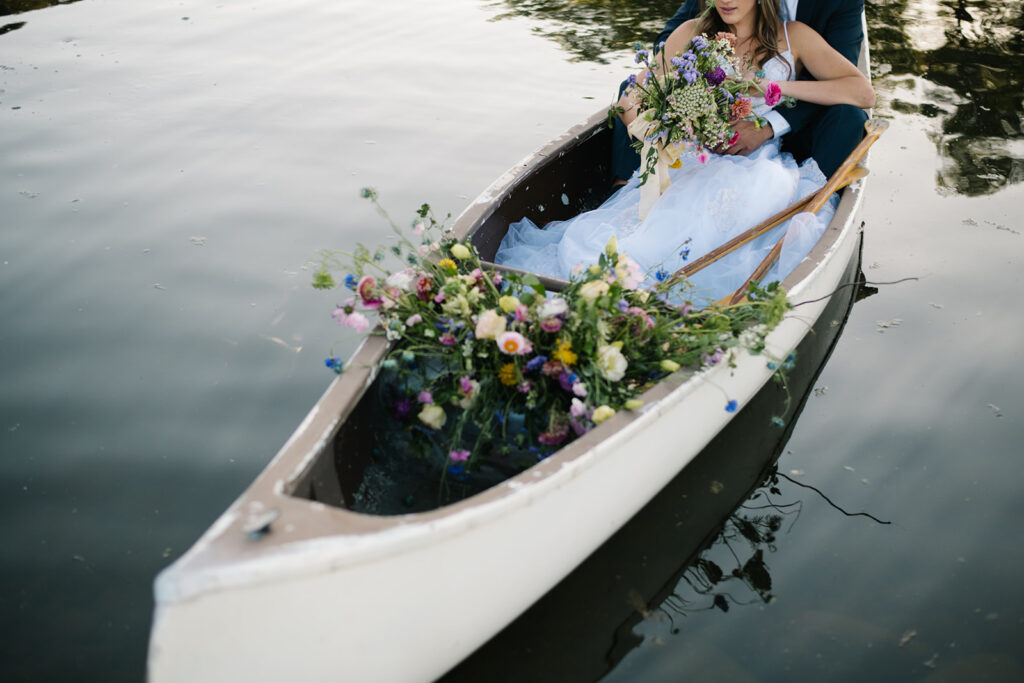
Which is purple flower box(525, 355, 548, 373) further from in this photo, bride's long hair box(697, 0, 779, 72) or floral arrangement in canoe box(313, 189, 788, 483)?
bride's long hair box(697, 0, 779, 72)

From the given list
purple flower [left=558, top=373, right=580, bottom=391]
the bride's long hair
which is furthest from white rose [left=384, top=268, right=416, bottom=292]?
the bride's long hair

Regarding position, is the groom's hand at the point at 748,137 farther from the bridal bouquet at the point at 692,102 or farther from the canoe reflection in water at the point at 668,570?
the canoe reflection in water at the point at 668,570

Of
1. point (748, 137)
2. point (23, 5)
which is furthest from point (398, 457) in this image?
point (23, 5)

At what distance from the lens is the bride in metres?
2.87

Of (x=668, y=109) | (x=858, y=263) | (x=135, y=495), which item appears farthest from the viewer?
(x=858, y=263)

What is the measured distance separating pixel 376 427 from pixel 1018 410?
2368mm

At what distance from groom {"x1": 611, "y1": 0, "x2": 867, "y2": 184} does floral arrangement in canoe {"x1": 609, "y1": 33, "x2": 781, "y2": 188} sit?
0.95 feet

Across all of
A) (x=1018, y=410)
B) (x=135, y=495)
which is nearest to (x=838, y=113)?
(x=1018, y=410)

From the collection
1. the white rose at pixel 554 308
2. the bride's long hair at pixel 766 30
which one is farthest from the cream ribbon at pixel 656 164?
the white rose at pixel 554 308

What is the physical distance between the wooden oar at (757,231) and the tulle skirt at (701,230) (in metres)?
0.04

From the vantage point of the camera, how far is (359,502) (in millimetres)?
2016

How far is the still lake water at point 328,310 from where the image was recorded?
2207 mm

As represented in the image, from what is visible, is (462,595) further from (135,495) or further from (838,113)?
(838,113)

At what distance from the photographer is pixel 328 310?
3.50 metres
